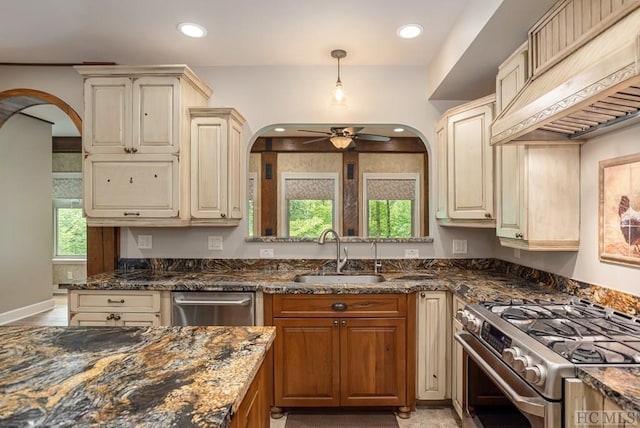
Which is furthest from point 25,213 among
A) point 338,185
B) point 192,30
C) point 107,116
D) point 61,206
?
point 338,185

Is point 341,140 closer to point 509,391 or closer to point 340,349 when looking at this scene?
point 340,349

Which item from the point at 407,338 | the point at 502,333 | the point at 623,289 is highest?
the point at 623,289

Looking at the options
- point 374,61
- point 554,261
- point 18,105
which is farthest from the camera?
point 18,105

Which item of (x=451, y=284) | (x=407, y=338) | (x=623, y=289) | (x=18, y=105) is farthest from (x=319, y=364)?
(x=18, y=105)

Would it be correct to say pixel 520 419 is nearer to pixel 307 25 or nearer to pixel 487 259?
pixel 487 259

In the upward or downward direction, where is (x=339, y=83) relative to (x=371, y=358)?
upward

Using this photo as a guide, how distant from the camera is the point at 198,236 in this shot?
320 centimetres

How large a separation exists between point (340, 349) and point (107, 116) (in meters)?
2.33

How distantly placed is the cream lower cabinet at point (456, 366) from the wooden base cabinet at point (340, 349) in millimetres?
275

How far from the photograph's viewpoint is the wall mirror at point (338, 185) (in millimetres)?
4996

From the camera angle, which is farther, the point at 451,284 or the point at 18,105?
the point at 18,105

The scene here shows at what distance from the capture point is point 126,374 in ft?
3.52

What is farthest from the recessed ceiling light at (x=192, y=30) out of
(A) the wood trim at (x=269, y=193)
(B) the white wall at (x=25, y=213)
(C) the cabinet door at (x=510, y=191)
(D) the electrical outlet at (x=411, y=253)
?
(B) the white wall at (x=25, y=213)

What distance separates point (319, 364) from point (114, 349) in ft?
4.95
